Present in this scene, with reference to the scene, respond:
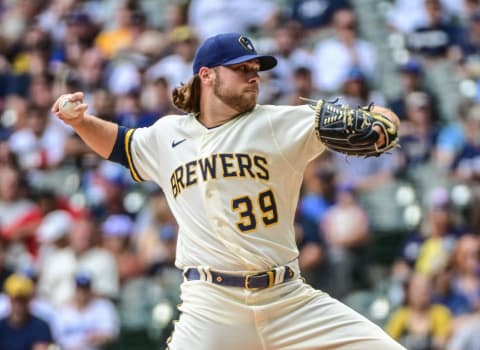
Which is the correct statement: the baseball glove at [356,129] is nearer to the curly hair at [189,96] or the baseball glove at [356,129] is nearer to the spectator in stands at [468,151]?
the curly hair at [189,96]

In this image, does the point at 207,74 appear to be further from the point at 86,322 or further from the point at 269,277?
the point at 86,322

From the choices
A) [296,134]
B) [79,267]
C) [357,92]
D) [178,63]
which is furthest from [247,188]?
[178,63]

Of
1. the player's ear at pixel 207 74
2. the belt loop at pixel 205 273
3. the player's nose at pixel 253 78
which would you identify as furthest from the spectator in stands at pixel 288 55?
the belt loop at pixel 205 273

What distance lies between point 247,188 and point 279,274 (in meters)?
0.47

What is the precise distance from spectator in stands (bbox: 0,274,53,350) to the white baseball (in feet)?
12.7

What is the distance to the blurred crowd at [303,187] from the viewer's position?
29.3ft

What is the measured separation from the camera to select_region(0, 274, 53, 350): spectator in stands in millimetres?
9102

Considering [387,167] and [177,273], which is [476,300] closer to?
[387,167]

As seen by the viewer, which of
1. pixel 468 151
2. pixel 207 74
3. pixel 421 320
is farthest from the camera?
pixel 468 151

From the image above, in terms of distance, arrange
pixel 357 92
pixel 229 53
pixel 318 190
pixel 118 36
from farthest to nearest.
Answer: pixel 118 36 → pixel 357 92 → pixel 318 190 → pixel 229 53

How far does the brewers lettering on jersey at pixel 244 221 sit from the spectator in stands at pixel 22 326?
12.7 ft

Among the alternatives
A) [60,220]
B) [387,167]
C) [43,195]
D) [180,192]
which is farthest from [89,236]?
[180,192]

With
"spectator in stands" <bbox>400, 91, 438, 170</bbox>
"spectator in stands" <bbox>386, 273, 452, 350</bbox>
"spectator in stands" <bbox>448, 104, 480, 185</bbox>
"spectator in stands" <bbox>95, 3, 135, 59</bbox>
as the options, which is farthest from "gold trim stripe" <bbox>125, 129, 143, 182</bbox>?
"spectator in stands" <bbox>95, 3, 135, 59</bbox>

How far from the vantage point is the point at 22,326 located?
30.2 ft
